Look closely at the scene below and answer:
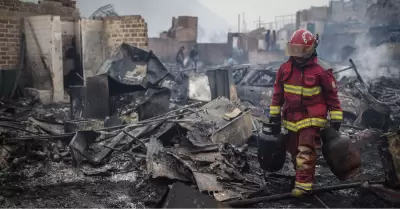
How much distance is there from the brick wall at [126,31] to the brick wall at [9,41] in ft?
7.67

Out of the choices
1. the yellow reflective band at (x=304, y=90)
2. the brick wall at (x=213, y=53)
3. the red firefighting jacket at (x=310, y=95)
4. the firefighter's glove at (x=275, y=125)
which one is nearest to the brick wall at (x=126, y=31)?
the firefighter's glove at (x=275, y=125)

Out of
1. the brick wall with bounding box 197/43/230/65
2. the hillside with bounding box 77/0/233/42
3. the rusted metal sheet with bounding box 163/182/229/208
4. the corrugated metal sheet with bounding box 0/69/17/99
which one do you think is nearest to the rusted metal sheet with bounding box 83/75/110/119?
the corrugated metal sheet with bounding box 0/69/17/99

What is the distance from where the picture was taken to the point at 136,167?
4715 mm

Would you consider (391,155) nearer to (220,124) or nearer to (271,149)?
(271,149)

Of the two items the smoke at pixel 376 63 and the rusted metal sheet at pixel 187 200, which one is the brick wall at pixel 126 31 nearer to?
the rusted metal sheet at pixel 187 200

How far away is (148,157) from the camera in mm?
4469

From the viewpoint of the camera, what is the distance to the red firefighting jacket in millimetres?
3713

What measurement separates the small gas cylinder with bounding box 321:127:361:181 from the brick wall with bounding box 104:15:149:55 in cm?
609

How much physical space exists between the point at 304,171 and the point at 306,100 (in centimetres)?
80

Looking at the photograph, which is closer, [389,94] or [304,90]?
[304,90]

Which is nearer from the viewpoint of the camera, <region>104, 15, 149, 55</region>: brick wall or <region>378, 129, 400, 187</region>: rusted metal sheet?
<region>378, 129, 400, 187</region>: rusted metal sheet

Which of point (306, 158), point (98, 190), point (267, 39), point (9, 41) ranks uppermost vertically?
point (267, 39)

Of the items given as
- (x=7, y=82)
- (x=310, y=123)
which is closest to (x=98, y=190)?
(x=310, y=123)

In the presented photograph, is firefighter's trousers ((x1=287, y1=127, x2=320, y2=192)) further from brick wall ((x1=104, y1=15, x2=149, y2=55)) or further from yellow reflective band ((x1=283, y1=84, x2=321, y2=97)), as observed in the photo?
brick wall ((x1=104, y1=15, x2=149, y2=55))
